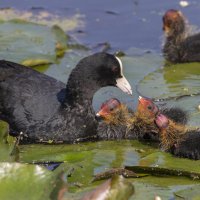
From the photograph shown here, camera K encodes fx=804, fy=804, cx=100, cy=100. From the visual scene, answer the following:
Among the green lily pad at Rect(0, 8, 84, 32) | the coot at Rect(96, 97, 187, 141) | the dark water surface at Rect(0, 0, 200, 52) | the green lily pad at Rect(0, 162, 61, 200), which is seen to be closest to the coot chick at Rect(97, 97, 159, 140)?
the coot at Rect(96, 97, 187, 141)

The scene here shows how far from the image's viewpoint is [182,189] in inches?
205

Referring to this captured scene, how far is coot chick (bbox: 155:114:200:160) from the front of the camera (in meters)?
6.09

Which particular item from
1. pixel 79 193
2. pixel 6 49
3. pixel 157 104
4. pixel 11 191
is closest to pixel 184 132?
pixel 157 104

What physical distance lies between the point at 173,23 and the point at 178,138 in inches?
154

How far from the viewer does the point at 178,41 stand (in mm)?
9953

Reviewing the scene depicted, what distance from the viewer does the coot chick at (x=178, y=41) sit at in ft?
30.6

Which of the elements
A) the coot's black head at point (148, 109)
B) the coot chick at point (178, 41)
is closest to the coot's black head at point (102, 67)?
the coot's black head at point (148, 109)

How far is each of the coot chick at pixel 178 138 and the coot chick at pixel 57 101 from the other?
76 centimetres

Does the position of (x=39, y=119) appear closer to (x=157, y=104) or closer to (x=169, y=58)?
(x=157, y=104)

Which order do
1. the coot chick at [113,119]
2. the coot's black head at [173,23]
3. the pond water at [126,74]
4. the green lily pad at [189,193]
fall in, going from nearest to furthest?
the green lily pad at [189,193]
the pond water at [126,74]
the coot chick at [113,119]
the coot's black head at [173,23]

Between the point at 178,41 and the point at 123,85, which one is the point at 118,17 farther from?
the point at 123,85

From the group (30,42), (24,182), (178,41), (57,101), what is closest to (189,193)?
(24,182)

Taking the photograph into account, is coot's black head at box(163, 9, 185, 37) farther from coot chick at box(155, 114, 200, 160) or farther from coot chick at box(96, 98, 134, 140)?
coot chick at box(155, 114, 200, 160)

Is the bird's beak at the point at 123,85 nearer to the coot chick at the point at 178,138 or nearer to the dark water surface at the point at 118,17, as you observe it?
the coot chick at the point at 178,138
